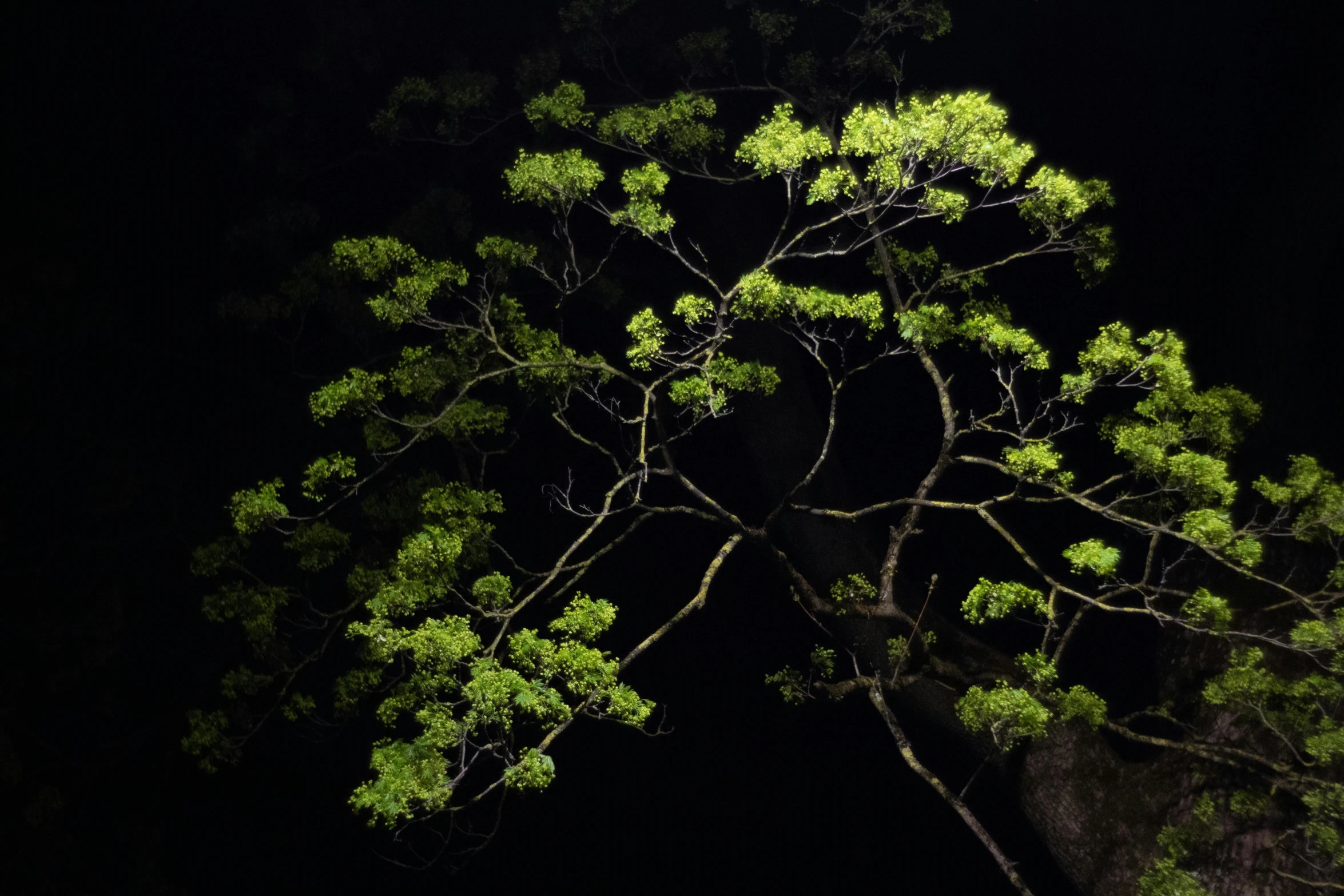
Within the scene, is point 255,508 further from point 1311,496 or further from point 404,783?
point 1311,496

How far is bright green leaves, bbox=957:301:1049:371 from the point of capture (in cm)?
520

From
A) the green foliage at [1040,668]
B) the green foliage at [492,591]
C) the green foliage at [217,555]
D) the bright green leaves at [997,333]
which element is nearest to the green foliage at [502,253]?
the green foliage at [492,591]

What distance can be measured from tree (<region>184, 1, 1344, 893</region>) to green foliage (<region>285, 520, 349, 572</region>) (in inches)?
0.6

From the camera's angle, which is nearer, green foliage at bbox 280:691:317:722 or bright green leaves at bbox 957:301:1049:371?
bright green leaves at bbox 957:301:1049:371

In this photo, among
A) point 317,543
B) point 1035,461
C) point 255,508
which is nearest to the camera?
point 1035,461

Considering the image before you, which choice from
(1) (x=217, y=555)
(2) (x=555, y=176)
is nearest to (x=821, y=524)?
(2) (x=555, y=176)

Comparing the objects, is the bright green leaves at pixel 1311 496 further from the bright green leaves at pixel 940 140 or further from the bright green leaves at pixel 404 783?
the bright green leaves at pixel 404 783

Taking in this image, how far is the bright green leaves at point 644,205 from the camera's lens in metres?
5.33

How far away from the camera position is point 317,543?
18.3 feet

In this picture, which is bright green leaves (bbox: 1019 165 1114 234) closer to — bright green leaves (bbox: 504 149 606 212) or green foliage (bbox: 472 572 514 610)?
bright green leaves (bbox: 504 149 606 212)

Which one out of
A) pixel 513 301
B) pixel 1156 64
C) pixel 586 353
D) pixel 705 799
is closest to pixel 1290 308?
pixel 1156 64

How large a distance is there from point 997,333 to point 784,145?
57.4 inches

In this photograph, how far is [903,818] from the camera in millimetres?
9016

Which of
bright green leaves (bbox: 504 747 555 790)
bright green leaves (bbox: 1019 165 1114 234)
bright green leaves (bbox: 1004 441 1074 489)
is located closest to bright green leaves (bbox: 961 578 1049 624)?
bright green leaves (bbox: 1004 441 1074 489)
